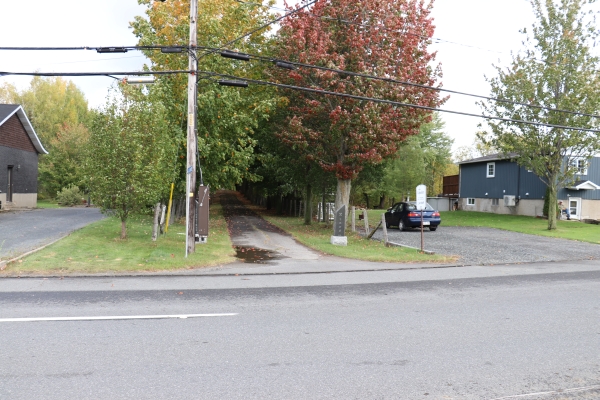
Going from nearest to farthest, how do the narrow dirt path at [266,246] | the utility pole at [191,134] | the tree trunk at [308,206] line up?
the utility pole at [191,134] → the narrow dirt path at [266,246] → the tree trunk at [308,206]

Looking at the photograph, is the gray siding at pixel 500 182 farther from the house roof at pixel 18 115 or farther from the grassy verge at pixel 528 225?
the house roof at pixel 18 115

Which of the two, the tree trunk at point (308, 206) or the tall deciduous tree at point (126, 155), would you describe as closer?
the tall deciduous tree at point (126, 155)

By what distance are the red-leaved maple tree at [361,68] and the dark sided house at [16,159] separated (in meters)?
22.2

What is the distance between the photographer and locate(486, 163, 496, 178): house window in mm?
43547

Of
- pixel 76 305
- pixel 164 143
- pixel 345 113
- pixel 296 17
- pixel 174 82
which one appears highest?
pixel 296 17

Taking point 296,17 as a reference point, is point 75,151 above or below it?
below

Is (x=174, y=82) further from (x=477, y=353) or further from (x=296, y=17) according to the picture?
(x=477, y=353)

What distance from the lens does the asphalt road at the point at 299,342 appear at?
189 inches

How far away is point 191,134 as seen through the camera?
14578 mm

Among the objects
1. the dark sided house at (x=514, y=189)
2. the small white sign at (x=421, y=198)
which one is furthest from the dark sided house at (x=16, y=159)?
the dark sided house at (x=514, y=189)

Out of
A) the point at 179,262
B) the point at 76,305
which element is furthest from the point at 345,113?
the point at 76,305

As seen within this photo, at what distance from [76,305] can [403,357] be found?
220 inches

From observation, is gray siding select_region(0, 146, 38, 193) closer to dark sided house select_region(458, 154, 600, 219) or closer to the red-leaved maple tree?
the red-leaved maple tree

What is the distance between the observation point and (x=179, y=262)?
43.4ft
